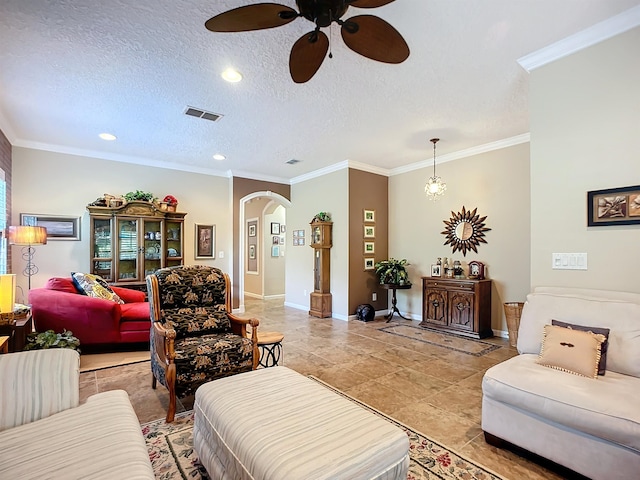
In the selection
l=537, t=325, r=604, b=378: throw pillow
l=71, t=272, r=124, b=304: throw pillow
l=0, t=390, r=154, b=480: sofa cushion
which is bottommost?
l=0, t=390, r=154, b=480: sofa cushion

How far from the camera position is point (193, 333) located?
9.28 ft

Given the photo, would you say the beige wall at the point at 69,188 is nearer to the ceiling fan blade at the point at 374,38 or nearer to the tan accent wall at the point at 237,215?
the tan accent wall at the point at 237,215

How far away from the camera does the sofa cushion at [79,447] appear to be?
113 cm

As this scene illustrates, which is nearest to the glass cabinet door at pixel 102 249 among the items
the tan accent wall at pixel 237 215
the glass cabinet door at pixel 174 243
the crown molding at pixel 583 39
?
the glass cabinet door at pixel 174 243

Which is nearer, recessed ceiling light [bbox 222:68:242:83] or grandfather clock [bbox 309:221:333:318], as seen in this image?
recessed ceiling light [bbox 222:68:242:83]

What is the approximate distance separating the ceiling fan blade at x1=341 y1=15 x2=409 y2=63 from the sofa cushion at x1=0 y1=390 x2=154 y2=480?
218 centimetres

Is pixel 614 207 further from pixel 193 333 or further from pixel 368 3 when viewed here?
pixel 193 333

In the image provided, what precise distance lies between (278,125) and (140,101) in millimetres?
1494

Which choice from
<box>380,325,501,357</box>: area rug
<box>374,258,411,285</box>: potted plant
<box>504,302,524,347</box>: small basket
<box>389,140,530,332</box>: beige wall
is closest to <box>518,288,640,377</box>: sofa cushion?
<box>380,325,501,357</box>: area rug

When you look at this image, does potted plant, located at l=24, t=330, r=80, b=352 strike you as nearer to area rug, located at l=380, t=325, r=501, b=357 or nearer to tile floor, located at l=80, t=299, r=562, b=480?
tile floor, located at l=80, t=299, r=562, b=480

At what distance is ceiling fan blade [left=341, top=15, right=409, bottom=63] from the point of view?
1650 millimetres

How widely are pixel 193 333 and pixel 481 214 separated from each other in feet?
14.1

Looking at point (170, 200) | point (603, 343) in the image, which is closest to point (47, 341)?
point (170, 200)

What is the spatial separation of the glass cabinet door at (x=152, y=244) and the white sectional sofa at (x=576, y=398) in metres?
5.01
